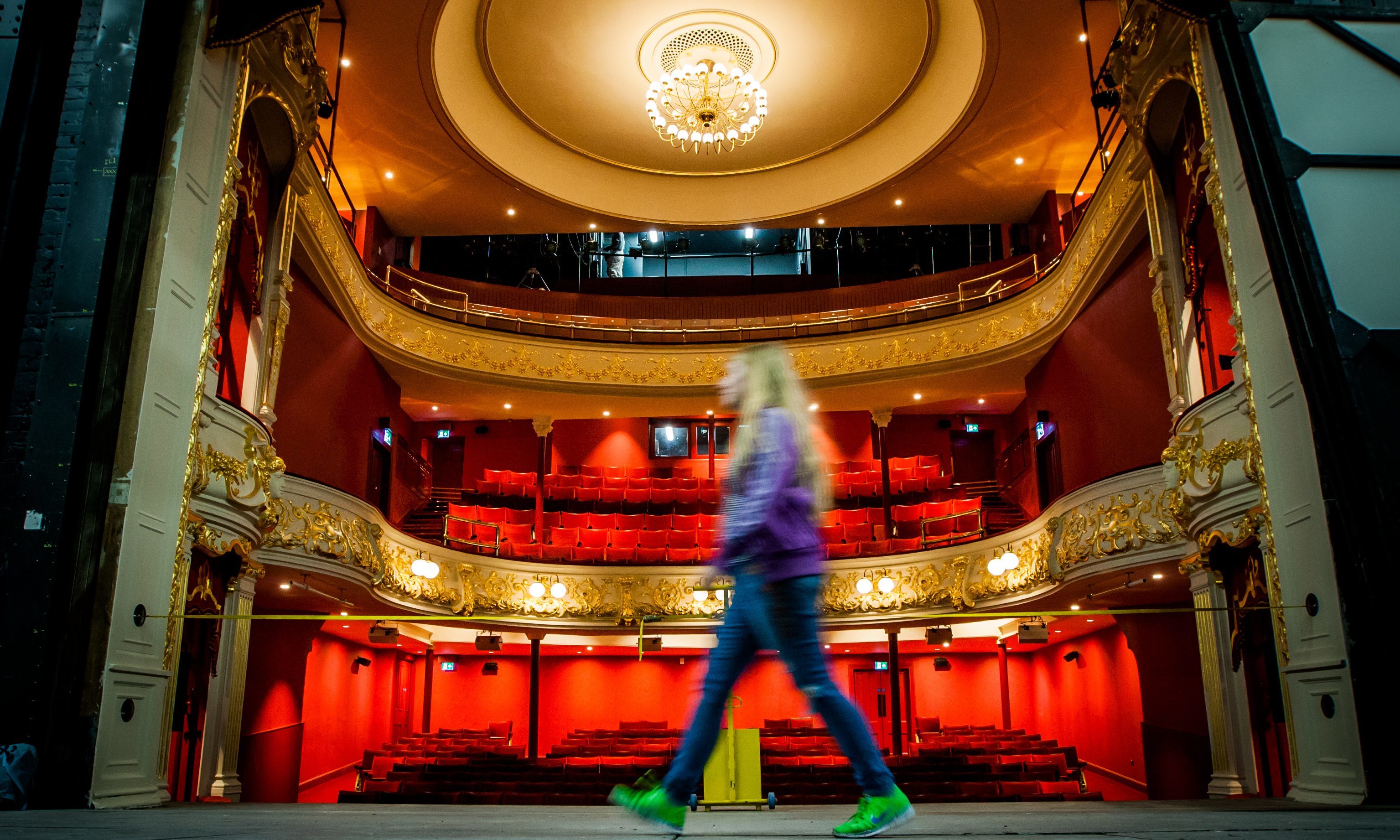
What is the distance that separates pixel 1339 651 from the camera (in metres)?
3.97

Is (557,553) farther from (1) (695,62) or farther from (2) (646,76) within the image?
(1) (695,62)

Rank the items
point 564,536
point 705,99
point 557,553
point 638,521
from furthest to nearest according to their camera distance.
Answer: point 638,521
point 564,536
point 557,553
point 705,99

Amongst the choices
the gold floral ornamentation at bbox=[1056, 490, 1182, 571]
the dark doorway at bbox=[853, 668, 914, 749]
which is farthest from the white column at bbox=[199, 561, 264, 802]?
the dark doorway at bbox=[853, 668, 914, 749]

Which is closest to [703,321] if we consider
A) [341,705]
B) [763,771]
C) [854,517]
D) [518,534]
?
[854,517]

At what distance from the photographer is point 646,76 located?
1366 cm

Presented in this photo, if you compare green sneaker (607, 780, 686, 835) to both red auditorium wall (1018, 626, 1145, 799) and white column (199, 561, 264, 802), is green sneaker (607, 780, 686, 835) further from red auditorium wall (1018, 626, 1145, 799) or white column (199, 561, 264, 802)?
red auditorium wall (1018, 626, 1145, 799)

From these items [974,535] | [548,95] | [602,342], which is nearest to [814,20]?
[548,95]

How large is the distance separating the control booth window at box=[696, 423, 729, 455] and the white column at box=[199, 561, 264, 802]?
36.6ft

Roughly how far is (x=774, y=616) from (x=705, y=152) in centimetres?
1450

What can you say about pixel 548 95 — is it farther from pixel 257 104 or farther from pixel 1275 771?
pixel 1275 771

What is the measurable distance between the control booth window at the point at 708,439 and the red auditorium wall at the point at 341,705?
7.36m

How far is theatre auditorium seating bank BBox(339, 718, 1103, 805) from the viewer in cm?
961

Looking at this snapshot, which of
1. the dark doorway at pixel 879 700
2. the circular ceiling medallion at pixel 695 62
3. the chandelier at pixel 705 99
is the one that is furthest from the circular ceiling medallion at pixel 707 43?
the dark doorway at pixel 879 700

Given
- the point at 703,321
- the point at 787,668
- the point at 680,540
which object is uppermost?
the point at 703,321
